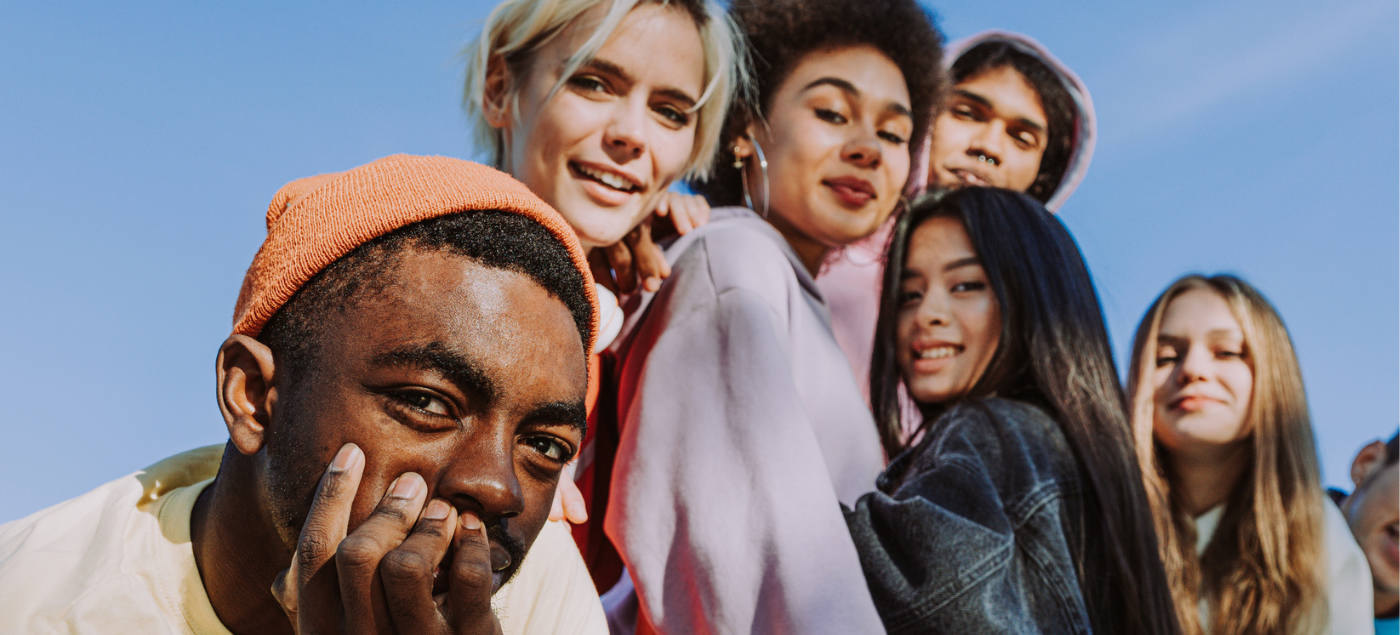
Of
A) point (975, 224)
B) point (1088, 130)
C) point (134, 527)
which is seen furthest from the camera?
point (1088, 130)

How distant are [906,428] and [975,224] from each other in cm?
73

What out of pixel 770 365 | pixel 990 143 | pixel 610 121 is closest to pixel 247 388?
pixel 770 365

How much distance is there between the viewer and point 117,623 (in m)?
1.79

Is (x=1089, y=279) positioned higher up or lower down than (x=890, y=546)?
higher up

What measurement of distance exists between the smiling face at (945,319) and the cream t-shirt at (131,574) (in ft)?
4.91

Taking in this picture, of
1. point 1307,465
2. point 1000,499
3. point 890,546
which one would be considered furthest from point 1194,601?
point 890,546

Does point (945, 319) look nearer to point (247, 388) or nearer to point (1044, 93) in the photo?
point (1044, 93)

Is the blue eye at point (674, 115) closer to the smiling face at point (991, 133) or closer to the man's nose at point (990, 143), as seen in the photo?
the smiling face at point (991, 133)

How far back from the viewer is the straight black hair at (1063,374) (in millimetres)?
2854

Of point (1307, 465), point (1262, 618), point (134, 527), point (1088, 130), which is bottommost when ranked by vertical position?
point (1262, 618)

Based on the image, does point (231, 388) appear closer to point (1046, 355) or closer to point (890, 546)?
point (890, 546)

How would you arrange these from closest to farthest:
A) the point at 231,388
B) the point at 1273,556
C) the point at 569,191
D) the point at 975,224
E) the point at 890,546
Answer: the point at 231,388
the point at 890,546
the point at 569,191
the point at 975,224
the point at 1273,556

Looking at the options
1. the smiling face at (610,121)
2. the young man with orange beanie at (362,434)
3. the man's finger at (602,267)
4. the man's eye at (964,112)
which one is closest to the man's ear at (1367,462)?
the man's eye at (964,112)

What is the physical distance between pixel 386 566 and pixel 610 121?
1.85 meters
